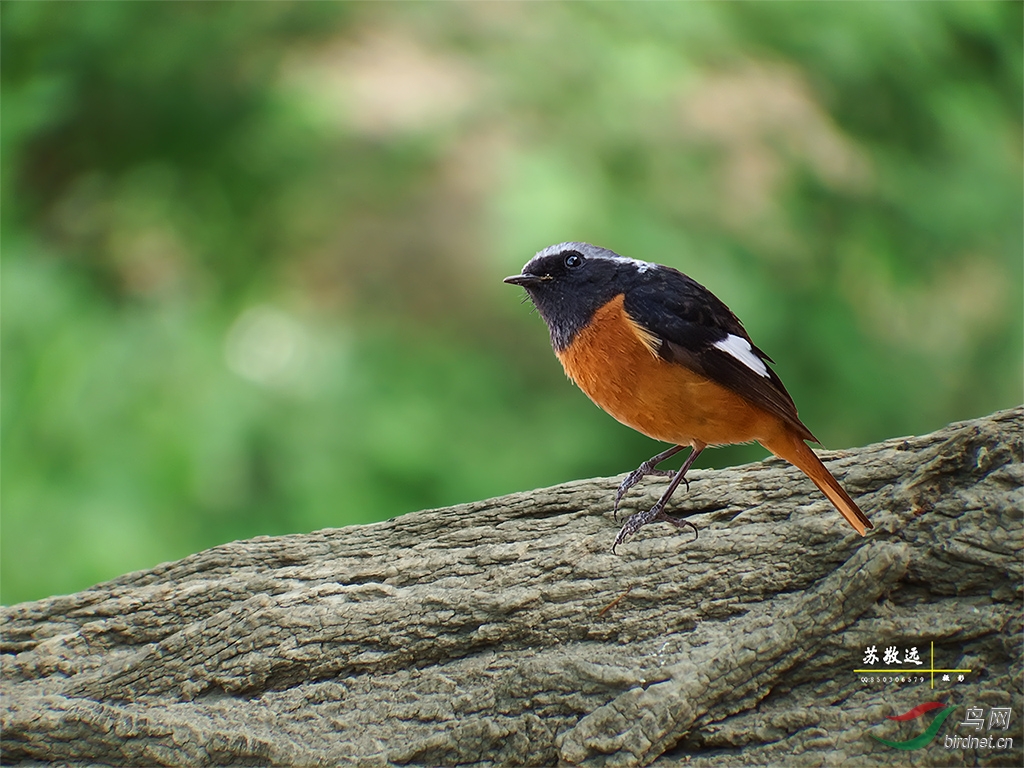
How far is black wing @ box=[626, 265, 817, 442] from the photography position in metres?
2.52

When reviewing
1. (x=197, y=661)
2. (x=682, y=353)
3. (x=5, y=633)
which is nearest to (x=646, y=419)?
(x=682, y=353)

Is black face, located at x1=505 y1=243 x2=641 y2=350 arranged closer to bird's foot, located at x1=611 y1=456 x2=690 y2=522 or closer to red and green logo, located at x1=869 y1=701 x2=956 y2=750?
bird's foot, located at x1=611 y1=456 x2=690 y2=522

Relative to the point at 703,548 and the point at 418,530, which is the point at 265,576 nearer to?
the point at 418,530

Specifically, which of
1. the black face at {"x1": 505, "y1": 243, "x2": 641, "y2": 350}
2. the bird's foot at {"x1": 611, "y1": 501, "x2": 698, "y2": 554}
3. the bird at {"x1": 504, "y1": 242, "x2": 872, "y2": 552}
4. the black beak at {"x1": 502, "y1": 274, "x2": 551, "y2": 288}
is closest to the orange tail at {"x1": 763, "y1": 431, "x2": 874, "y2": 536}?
the bird at {"x1": 504, "y1": 242, "x2": 872, "y2": 552}

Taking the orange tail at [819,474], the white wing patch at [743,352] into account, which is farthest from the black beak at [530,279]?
the orange tail at [819,474]

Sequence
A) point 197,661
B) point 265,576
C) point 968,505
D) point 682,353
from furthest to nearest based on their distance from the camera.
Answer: point 265,576
point 197,661
point 682,353
point 968,505

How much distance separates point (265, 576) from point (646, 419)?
1360mm

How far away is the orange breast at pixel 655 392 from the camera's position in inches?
100

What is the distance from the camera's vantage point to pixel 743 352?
2.60 m

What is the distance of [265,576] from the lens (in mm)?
3047

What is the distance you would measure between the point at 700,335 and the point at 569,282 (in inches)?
16.3

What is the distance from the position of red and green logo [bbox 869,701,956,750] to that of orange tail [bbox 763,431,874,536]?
1.42ft

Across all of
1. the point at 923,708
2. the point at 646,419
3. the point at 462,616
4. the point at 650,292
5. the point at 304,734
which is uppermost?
the point at 650,292

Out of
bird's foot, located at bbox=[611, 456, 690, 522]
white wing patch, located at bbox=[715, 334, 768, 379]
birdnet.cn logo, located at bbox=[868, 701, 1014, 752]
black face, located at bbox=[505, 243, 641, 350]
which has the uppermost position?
black face, located at bbox=[505, 243, 641, 350]
